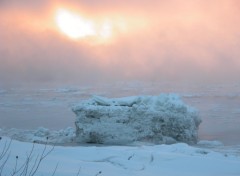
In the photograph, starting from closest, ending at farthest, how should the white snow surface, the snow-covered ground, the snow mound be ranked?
the white snow surface < the snow-covered ground < the snow mound

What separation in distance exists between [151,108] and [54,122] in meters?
7.47

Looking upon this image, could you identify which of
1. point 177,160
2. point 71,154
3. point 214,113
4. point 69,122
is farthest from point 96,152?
point 214,113

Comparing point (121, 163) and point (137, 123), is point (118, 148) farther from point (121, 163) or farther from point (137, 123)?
point (137, 123)

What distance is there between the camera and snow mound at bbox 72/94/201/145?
14836mm

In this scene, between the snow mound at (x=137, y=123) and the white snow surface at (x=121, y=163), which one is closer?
the white snow surface at (x=121, y=163)

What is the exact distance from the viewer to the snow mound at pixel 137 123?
1484cm

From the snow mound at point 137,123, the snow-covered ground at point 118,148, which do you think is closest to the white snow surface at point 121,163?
the snow-covered ground at point 118,148

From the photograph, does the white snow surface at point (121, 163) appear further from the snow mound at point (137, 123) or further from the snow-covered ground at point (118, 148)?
the snow mound at point (137, 123)

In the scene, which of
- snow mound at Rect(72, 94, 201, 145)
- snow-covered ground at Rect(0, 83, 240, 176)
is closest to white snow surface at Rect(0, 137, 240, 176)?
snow-covered ground at Rect(0, 83, 240, 176)

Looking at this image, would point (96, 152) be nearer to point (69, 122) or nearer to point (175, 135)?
point (175, 135)

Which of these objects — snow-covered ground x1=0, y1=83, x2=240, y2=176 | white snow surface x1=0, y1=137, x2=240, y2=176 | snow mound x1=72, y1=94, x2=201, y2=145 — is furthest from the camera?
snow mound x1=72, y1=94, x2=201, y2=145

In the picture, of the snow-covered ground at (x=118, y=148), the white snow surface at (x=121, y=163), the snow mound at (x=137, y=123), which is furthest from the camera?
the snow mound at (x=137, y=123)

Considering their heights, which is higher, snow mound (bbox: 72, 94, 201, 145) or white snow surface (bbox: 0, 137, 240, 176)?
snow mound (bbox: 72, 94, 201, 145)

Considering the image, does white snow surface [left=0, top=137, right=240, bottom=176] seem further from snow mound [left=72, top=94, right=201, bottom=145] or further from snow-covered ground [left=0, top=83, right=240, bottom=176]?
snow mound [left=72, top=94, right=201, bottom=145]
